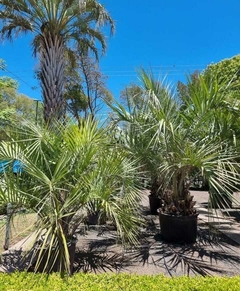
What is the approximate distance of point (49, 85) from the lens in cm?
861

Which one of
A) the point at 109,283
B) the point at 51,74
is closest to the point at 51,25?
the point at 51,74

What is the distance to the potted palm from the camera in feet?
15.4

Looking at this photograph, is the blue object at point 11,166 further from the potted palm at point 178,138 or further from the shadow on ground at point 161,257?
the potted palm at point 178,138

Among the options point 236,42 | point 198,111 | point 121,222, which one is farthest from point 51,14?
point 236,42

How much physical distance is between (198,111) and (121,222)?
254 centimetres

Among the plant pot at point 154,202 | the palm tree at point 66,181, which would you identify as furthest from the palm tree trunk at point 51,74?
the palm tree at point 66,181

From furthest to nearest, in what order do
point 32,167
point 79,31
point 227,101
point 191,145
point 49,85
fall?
point 79,31 → point 49,85 → point 227,101 → point 191,145 → point 32,167

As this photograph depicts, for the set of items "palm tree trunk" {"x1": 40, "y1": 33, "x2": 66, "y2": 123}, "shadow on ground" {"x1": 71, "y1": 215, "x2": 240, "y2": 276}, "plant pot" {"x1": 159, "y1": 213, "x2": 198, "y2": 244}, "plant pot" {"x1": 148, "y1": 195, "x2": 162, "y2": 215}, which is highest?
"palm tree trunk" {"x1": 40, "y1": 33, "x2": 66, "y2": 123}

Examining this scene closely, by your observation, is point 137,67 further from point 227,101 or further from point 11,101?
point 11,101

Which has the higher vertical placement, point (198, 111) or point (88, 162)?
point (198, 111)

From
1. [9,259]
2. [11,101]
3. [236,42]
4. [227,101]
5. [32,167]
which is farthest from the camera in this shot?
[11,101]

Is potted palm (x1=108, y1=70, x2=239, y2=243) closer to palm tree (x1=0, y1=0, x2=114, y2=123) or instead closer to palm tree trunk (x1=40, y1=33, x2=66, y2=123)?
palm tree (x1=0, y1=0, x2=114, y2=123)

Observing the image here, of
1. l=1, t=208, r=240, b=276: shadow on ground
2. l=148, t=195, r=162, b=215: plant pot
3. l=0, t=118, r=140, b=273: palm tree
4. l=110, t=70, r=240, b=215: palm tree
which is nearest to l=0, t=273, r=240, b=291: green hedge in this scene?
l=0, t=118, r=140, b=273: palm tree

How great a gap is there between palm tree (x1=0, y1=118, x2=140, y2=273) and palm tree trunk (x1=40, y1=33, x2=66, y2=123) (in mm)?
4725
